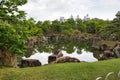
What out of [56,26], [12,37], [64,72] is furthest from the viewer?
[56,26]

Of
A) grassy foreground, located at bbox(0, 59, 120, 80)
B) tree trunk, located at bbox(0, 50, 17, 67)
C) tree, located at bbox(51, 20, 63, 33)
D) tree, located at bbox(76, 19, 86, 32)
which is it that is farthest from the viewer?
tree, located at bbox(76, 19, 86, 32)

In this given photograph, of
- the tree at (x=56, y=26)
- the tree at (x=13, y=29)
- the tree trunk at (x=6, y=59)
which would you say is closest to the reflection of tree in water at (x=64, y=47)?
the tree at (x=56, y=26)

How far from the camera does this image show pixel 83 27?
132250 millimetres

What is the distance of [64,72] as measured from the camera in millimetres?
20812

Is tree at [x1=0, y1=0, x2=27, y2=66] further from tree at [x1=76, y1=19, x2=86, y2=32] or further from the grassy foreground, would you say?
tree at [x1=76, y1=19, x2=86, y2=32]

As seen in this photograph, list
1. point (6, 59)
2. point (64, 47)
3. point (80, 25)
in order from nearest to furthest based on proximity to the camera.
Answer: point (6, 59), point (64, 47), point (80, 25)

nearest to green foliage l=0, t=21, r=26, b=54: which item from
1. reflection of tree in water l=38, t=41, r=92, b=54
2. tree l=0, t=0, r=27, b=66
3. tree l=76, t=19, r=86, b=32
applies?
tree l=0, t=0, r=27, b=66

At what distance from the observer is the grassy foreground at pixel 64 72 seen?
20109 mm

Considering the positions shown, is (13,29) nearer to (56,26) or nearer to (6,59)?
(6,59)

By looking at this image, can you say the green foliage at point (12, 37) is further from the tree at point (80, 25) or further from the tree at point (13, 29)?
the tree at point (80, 25)

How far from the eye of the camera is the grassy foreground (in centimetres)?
2011

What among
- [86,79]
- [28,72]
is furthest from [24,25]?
[86,79]

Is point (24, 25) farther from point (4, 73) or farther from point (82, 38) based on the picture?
point (82, 38)

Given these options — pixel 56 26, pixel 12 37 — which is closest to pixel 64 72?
pixel 12 37
